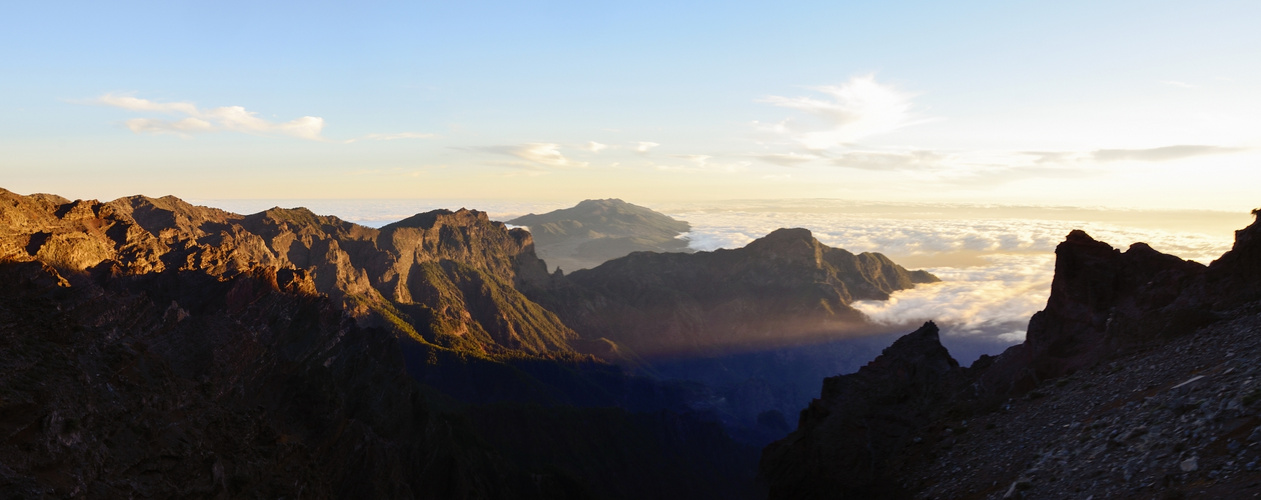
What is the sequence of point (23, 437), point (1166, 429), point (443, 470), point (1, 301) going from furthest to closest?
point (443, 470)
point (1, 301)
point (23, 437)
point (1166, 429)

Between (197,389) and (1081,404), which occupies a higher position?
(1081,404)

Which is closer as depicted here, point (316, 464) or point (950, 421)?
point (950, 421)

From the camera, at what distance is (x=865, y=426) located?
54062 mm

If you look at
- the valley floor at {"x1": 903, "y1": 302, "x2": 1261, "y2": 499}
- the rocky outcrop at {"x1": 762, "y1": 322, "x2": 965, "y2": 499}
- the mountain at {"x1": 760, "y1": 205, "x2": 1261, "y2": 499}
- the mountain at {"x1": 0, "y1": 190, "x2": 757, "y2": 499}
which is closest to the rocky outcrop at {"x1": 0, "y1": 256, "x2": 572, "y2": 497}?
the mountain at {"x1": 0, "y1": 190, "x2": 757, "y2": 499}

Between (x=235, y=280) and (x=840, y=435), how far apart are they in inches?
3843

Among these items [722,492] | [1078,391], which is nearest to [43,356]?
[1078,391]

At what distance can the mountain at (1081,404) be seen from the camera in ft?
89.0

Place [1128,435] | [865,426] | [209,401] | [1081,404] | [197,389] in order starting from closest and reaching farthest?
[1128,435]
[1081,404]
[865,426]
[209,401]
[197,389]

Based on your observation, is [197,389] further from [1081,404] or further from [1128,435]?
[1081,404]

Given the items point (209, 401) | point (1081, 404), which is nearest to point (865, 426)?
point (1081, 404)

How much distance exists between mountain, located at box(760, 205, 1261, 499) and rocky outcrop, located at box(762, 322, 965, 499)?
0.50ft

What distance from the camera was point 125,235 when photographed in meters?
118

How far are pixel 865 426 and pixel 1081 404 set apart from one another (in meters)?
17.9

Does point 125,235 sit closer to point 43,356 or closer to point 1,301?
point 1,301
